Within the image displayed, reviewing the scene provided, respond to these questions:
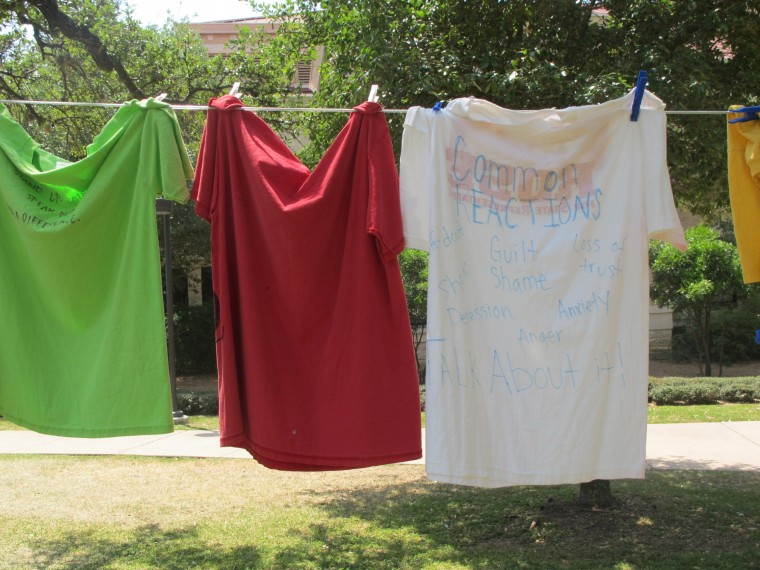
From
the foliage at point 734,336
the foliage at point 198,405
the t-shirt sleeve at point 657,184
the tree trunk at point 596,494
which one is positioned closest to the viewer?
the t-shirt sleeve at point 657,184

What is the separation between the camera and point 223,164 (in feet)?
11.2

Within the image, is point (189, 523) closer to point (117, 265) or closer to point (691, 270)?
point (117, 265)

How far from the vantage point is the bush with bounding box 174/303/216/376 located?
16734 mm

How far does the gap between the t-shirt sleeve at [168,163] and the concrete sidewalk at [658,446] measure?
4.18 meters

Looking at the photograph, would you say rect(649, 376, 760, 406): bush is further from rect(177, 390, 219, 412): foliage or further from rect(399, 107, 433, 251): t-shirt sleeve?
rect(399, 107, 433, 251): t-shirt sleeve

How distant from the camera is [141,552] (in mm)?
5055

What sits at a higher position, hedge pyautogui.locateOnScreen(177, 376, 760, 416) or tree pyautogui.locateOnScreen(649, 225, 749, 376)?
tree pyautogui.locateOnScreen(649, 225, 749, 376)

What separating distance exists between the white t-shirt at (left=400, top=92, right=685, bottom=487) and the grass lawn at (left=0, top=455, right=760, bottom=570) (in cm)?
175

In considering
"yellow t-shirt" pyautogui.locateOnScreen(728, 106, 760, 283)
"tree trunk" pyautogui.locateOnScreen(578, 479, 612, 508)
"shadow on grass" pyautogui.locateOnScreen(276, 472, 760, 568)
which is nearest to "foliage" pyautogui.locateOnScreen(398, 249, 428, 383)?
"shadow on grass" pyautogui.locateOnScreen(276, 472, 760, 568)

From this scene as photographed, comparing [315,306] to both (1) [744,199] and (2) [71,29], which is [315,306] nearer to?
(1) [744,199]

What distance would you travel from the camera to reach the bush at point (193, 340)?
1673 cm

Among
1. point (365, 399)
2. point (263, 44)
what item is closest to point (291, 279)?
point (365, 399)

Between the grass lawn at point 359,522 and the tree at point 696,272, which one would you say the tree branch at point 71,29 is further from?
the tree at point 696,272

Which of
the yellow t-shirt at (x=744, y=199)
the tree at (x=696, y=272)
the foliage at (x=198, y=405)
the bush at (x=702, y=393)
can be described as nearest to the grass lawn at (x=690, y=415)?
the bush at (x=702, y=393)
